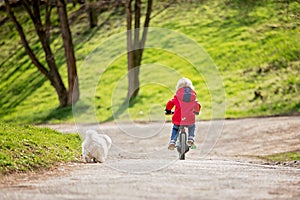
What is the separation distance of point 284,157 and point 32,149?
305 inches

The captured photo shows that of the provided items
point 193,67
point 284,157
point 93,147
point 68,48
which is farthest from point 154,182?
point 193,67

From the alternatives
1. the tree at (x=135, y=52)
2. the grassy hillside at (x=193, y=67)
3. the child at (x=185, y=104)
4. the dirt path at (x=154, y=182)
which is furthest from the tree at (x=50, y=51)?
the child at (x=185, y=104)

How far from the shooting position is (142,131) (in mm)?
24547

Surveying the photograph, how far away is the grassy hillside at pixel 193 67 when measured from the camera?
1170 inches

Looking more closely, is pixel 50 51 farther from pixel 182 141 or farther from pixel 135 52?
pixel 182 141

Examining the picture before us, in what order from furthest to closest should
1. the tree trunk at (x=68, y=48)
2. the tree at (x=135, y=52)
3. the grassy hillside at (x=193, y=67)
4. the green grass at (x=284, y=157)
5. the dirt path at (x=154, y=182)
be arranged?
1. the tree at (x=135, y=52)
2. the tree trunk at (x=68, y=48)
3. the grassy hillside at (x=193, y=67)
4. the green grass at (x=284, y=157)
5. the dirt path at (x=154, y=182)

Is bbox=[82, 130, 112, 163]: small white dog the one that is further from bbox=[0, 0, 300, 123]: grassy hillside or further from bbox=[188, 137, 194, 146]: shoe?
bbox=[0, 0, 300, 123]: grassy hillside

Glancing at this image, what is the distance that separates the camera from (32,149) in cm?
1258

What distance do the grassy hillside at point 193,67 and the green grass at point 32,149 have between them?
1164 cm

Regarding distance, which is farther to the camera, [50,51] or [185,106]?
[50,51]

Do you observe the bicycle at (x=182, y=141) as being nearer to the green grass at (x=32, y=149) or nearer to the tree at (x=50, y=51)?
the green grass at (x=32, y=149)

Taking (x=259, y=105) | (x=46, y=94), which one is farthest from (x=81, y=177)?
(x=46, y=94)

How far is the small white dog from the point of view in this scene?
1239 centimetres

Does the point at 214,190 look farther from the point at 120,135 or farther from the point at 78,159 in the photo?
the point at 120,135
